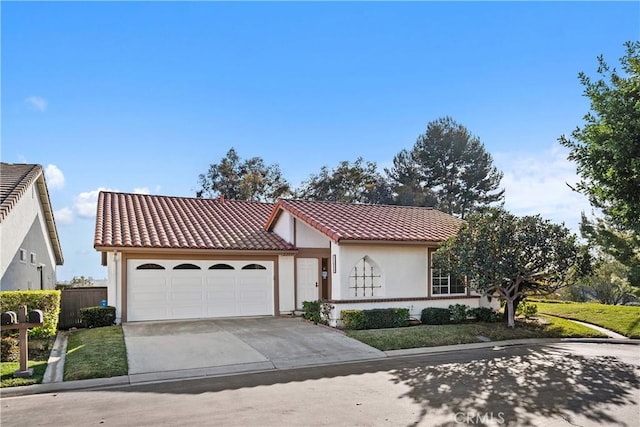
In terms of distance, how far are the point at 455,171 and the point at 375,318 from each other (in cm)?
2888

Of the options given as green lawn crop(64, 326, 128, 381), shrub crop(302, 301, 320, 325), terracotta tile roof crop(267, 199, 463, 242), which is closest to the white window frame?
terracotta tile roof crop(267, 199, 463, 242)

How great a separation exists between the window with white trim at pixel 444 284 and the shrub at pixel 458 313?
81cm

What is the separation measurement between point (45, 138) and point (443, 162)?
32.3 metres

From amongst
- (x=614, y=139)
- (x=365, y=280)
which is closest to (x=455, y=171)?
(x=365, y=280)

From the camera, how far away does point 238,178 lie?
37531mm

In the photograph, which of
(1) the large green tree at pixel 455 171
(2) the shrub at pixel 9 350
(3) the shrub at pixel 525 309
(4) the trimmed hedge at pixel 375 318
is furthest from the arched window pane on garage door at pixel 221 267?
(1) the large green tree at pixel 455 171

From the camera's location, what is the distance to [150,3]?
37.6 feet

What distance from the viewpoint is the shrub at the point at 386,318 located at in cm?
1421

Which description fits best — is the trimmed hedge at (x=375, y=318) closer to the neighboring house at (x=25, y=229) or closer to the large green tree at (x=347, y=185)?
the neighboring house at (x=25, y=229)

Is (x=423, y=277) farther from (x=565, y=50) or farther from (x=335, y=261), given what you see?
(x=565, y=50)

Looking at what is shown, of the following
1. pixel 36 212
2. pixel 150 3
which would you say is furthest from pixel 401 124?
pixel 36 212

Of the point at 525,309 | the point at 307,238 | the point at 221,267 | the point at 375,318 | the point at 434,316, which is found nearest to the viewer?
the point at 375,318

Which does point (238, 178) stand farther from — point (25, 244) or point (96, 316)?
point (96, 316)

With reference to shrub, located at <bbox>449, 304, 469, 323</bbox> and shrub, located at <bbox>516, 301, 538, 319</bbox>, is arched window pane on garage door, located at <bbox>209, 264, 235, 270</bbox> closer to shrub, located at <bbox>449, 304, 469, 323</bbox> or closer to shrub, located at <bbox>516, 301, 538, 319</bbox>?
shrub, located at <bbox>449, 304, 469, 323</bbox>
